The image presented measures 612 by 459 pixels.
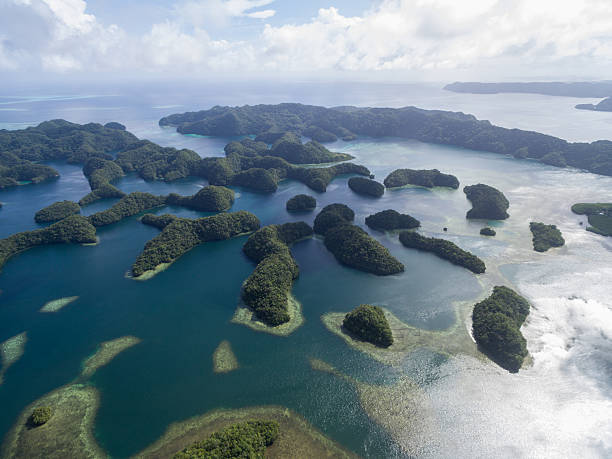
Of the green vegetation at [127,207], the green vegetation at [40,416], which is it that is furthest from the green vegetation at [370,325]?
the green vegetation at [127,207]

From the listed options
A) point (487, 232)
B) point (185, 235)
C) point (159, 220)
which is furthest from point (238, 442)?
point (487, 232)

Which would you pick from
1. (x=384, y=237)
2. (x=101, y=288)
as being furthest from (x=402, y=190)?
(x=101, y=288)

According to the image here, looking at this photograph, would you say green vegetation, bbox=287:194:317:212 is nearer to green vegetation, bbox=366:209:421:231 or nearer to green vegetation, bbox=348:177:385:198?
green vegetation, bbox=348:177:385:198

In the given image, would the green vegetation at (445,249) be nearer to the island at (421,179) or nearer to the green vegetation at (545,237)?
the green vegetation at (545,237)

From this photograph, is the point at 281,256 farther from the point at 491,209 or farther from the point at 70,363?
the point at 491,209

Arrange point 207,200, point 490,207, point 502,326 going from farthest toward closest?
point 207,200, point 490,207, point 502,326

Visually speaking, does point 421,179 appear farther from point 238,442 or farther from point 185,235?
point 238,442
